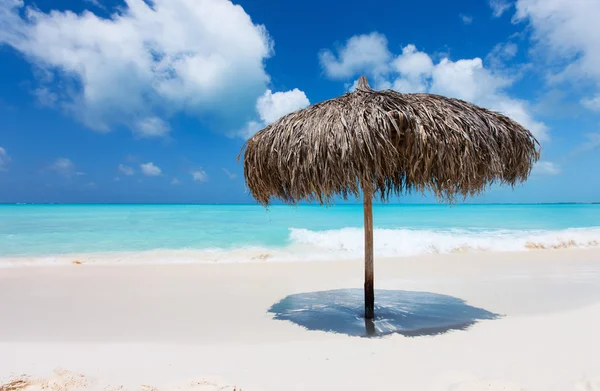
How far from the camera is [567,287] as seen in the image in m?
5.48

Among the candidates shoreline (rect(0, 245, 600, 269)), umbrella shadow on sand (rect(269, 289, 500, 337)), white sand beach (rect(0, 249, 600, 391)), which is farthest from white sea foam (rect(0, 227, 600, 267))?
umbrella shadow on sand (rect(269, 289, 500, 337))

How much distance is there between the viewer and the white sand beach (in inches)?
103

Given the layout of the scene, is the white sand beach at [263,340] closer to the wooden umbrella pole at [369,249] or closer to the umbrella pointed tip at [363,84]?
the wooden umbrella pole at [369,249]

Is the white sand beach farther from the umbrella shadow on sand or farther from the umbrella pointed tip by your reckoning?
the umbrella pointed tip

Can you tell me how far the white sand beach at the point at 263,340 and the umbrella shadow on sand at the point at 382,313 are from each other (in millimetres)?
171

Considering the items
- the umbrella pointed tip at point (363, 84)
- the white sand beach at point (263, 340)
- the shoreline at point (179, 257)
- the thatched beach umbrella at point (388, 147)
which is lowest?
the white sand beach at point (263, 340)

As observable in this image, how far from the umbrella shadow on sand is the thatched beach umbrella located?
1381mm

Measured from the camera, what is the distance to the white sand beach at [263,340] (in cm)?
263

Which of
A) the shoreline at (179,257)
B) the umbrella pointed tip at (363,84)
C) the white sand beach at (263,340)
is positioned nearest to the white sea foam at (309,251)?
the shoreline at (179,257)

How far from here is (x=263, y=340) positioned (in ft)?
11.3

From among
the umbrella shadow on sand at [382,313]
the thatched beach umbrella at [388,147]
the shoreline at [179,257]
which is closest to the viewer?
the thatched beach umbrella at [388,147]

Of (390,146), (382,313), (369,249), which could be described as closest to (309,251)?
(382,313)

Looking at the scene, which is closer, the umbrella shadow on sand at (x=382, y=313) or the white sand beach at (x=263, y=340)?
the white sand beach at (x=263, y=340)

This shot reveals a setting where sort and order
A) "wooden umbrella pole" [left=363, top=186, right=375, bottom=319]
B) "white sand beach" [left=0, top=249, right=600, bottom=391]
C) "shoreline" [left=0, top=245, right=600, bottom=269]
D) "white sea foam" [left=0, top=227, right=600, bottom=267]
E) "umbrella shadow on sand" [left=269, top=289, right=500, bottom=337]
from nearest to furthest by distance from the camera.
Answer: "white sand beach" [left=0, top=249, right=600, bottom=391]
"umbrella shadow on sand" [left=269, top=289, right=500, bottom=337]
"wooden umbrella pole" [left=363, top=186, right=375, bottom=319]
"shoreline" [left=0, top=245, right=600, bottom=269]
"white sea foam" [left=0, top=227, right=600, bottom=267]
